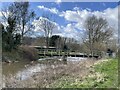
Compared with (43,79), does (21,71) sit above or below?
below

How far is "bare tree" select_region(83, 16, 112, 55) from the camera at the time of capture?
29.5 meters

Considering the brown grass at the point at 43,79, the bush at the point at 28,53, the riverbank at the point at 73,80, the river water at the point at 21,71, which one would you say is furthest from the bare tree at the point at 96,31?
the riverbank at the point at 73,80

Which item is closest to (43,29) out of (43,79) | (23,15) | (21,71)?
(23,15)

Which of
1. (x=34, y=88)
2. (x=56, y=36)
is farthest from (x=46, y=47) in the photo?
(x=34, y=88)

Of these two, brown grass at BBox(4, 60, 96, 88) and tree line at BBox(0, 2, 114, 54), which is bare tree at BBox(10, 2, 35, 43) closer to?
tree line at BBox(0, 2, 114, 54)

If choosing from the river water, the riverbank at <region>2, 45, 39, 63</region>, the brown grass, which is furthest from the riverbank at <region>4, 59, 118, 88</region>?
the riverbank at <region>2, 45, 39, 63</region>

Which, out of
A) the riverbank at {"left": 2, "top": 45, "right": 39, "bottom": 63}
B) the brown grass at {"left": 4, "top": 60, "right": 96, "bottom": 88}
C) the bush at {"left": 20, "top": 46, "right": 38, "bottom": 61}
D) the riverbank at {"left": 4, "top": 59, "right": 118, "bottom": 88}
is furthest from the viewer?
the bush at {"left": 20, "top": 46, "right": 38, "bottom": 61}

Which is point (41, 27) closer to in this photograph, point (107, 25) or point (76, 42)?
point (76, 42)

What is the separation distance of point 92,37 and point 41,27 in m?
6.32

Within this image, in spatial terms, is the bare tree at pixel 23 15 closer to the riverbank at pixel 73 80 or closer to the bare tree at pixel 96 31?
the bare tree at pixel 96 31

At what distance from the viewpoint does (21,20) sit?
23656 millimetres

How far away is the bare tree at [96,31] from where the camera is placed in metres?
29.5

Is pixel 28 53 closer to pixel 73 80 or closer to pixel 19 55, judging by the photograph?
pixel 19 55

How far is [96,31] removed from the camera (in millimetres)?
31016
